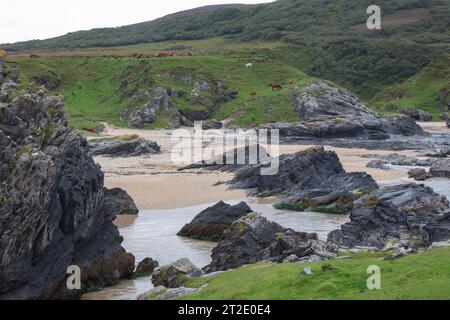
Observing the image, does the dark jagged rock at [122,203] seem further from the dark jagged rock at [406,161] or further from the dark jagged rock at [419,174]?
the dark jagged rock at [406,161]

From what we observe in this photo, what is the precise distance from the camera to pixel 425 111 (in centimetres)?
15150

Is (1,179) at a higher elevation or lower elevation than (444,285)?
higher

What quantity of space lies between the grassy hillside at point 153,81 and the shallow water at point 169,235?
203ft

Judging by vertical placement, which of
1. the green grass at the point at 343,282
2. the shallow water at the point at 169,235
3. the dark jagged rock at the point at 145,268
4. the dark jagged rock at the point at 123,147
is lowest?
the shallow water at the point at 169,235

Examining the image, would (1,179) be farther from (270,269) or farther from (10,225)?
(270,269)

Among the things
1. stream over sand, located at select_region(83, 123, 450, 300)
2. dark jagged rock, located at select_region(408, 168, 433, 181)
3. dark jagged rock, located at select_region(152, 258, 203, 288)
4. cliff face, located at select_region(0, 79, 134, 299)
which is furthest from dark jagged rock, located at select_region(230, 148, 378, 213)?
dark jagged rock, located at select_region(152, 258, 203, 288)

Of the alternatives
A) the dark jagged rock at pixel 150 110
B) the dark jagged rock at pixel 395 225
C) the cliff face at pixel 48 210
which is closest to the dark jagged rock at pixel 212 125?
the dark jagged rock at pixel 150 110

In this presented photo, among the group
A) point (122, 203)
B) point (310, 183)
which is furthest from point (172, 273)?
point (310, 183)

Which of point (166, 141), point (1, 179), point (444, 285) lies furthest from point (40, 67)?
point (444, 285)

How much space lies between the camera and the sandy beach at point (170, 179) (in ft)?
200

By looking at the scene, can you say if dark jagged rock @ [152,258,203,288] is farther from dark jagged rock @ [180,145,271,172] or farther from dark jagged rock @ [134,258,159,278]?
dark jagged rock @ [180,145,271,172]

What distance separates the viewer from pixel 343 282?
25.4m

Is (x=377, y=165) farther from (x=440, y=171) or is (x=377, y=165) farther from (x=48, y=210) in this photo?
(x=48, y=210)
